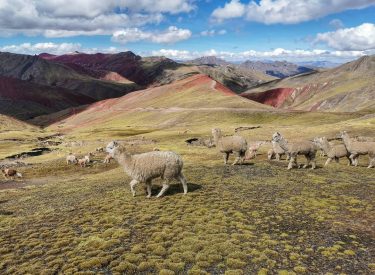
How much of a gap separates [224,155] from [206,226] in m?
21.4

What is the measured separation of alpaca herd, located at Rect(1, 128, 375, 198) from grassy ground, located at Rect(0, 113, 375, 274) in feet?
5.48

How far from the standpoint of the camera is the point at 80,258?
60.7 ft

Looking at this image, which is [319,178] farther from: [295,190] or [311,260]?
[311,260]

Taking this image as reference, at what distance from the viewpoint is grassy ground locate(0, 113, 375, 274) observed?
17469mm

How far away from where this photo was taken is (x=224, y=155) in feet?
140

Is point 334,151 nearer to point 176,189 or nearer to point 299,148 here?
point 299,148

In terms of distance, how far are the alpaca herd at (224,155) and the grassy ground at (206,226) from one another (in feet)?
5.48

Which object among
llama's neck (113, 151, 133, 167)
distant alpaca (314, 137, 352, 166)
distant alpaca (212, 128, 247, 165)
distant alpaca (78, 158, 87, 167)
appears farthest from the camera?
distant alpaca (78, 158, 87, 167)

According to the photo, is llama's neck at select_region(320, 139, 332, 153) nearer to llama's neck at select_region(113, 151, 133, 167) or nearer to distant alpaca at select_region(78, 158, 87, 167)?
llama's neck at select_region(113, 151, 133, 167)

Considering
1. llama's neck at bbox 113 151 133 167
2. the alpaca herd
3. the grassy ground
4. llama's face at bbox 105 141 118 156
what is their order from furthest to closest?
llama's face at bbox 105 141 118 156, llama's neck at bbox 113 151 133 167, the alpaca herd, the grassy ground

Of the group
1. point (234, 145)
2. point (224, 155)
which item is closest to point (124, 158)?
point (234, 145)

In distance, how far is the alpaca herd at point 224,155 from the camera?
27.8m

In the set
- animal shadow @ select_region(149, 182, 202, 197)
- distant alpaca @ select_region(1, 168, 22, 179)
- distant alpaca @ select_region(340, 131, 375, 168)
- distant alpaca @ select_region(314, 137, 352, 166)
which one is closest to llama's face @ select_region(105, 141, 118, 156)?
animal shadow @ select_region(149, 182, 202, 197)

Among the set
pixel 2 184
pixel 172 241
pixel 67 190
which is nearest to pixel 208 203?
pixel 172 241
